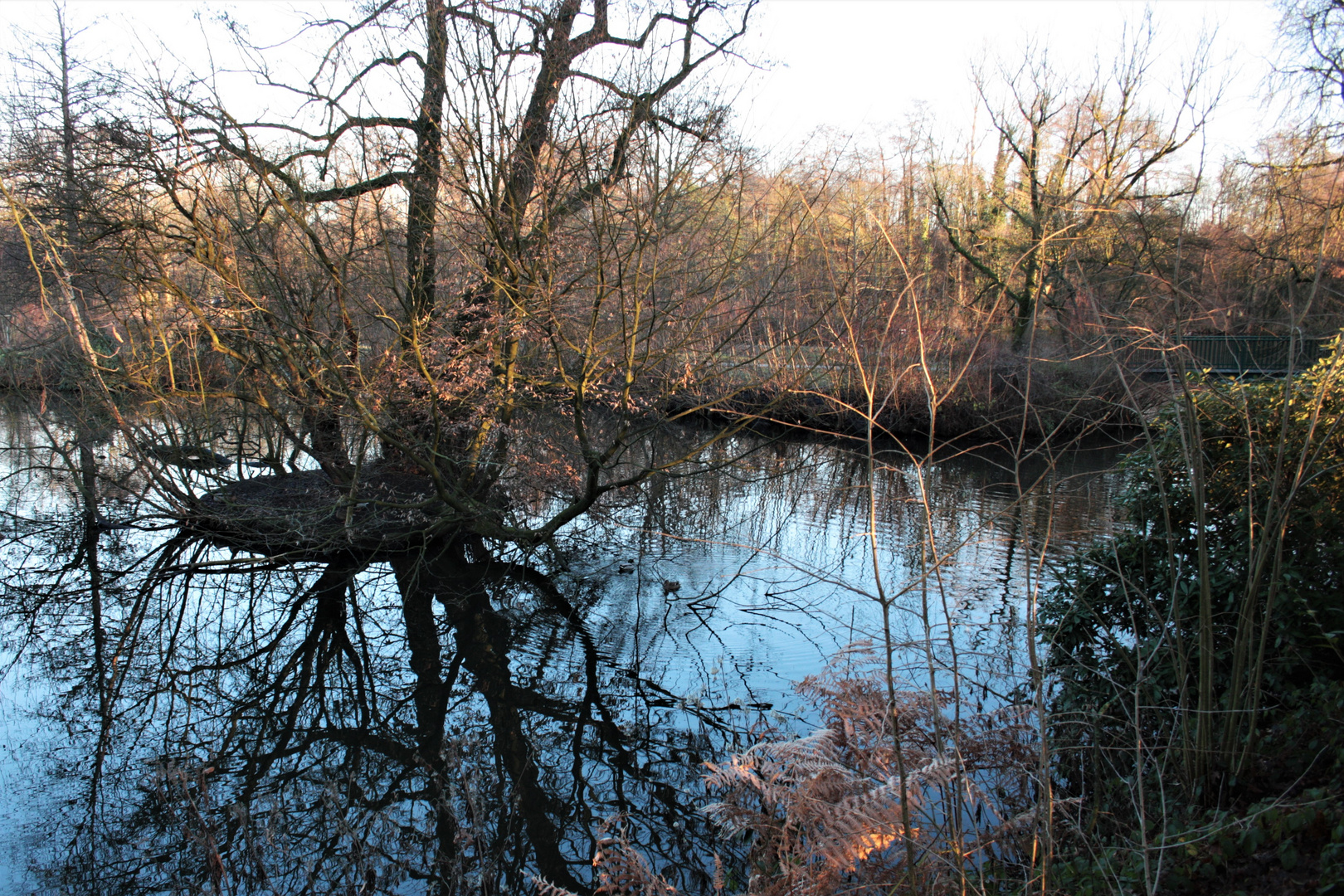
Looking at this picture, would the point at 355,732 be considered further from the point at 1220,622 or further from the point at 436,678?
the point at 1220,622

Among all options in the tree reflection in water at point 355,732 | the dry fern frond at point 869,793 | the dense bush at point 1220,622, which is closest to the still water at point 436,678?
the tree reflection in water at point 355,732

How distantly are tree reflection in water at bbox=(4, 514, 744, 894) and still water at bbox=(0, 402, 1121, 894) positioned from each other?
24mm

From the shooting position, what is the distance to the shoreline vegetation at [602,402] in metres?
3.69

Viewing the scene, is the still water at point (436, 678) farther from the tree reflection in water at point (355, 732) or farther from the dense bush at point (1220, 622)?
the dense bush at point (1220, 622)

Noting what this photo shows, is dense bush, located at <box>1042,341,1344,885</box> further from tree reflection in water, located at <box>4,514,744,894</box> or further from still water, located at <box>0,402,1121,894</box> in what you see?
tree reflection in water, located at <box>4,514,744,894</box>

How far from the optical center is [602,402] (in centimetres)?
854

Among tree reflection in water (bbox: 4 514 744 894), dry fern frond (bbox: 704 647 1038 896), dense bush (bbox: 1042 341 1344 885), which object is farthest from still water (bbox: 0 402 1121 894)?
dense bush (bbox: 1042 341 1344 885)

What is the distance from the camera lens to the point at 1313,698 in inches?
160

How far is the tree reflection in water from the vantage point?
14.1 feet

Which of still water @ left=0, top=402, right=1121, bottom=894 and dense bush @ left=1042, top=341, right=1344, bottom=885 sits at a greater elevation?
dense bush @ left=1042, top=341, right=1344, bottom=885

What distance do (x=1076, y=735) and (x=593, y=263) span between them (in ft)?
17.4

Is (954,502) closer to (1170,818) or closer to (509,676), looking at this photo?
(509,676)

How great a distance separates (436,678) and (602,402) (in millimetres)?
3157

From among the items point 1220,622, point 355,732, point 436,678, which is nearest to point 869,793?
point 1220,622
